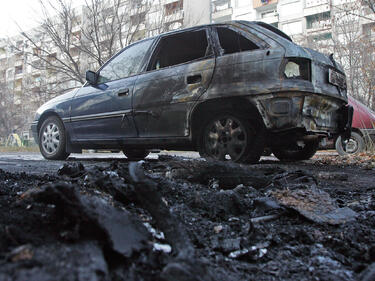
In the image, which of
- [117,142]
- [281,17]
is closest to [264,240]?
[117,142]

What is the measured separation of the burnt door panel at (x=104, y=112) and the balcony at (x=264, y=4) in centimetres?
3690

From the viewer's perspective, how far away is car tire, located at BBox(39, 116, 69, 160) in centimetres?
499

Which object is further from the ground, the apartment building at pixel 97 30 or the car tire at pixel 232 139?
the apartment building at pixel 97 30

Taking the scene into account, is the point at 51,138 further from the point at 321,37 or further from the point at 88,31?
the point at 321,37

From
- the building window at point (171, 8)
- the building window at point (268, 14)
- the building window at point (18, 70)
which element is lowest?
the building window at point (171, 8)

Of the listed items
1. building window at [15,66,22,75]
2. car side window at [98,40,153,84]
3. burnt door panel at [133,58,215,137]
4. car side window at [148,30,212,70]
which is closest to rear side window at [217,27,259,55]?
burnt door panel at [133,58,215,137]

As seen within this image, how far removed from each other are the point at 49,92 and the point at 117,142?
1247cm

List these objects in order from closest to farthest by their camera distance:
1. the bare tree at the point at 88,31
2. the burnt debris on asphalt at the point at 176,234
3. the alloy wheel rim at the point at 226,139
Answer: the burnt debris on asphalt at the point at 176,234 < the alloy wheel rim at the point at 226,139 < the bare tree at the point at 88,31

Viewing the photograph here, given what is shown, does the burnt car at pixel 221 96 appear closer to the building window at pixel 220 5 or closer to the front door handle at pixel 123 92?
the front door handle at pixel 123 92

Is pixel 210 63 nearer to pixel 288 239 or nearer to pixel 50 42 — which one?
pixel 288 239

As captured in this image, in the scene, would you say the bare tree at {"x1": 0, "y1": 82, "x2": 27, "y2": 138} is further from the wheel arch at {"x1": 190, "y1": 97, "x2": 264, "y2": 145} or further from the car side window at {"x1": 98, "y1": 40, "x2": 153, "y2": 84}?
the wheel arch at {"x1": 190, "y1": 97, "x2": 264, "y2": 145}

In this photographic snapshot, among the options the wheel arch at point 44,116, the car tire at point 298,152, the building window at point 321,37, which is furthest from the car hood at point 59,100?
the building window at point 321,37

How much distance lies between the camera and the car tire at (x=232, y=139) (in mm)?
3285

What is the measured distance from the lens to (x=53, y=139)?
509 cm
